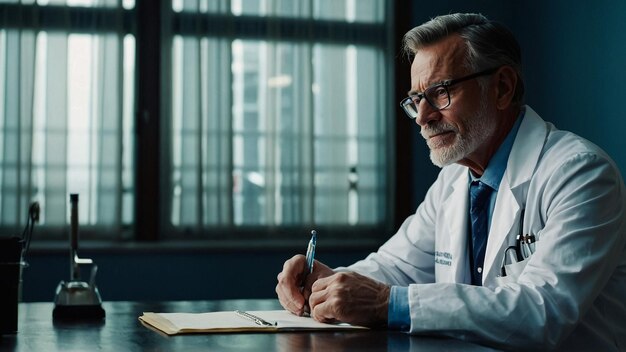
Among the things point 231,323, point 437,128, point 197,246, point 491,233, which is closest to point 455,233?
point 491,233

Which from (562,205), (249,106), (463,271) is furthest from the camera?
(249,106)

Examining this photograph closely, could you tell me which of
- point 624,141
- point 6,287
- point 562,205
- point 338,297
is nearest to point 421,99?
point 562,205

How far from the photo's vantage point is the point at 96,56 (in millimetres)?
4504

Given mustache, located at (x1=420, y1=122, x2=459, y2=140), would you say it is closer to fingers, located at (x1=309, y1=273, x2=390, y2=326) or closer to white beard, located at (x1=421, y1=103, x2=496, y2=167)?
white beard, located at (x1=421, y1=103, x2=496, y2=167)

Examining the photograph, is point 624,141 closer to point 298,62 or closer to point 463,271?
point 298,62

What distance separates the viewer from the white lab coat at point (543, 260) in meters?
1.62

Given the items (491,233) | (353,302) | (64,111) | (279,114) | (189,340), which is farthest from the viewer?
(279,114)

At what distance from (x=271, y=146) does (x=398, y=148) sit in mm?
775

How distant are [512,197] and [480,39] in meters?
0.43

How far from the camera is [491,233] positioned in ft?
6.58

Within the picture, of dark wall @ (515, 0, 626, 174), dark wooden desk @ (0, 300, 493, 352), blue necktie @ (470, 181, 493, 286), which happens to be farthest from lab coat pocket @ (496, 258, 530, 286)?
dark wall @ (515, 0, 626, 174)

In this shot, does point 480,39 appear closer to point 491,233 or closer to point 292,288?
point 491,233

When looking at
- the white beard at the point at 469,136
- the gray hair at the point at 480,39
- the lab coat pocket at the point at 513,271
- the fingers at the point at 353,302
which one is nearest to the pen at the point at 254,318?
the fingers at the point at 353,302

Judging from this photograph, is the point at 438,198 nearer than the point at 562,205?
No
